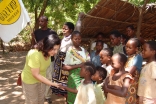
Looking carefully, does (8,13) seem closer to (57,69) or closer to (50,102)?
(57,69)

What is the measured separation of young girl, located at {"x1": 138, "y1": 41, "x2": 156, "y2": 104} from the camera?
256 centimetres

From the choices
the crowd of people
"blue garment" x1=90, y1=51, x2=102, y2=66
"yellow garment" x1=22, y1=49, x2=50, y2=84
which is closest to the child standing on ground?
the crowd of people

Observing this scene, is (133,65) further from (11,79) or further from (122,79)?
(11,79)

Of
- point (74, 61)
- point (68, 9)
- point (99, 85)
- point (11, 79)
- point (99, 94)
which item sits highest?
point (68, 9)

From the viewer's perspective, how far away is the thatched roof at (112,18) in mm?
4281

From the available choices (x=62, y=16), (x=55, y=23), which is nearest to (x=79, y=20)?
(x=62, y=16)

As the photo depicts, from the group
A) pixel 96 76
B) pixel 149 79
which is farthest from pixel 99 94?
pixel 149 79

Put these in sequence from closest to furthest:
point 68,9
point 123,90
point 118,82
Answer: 1. point 123,90
2. point 118,82
3. point 68,9

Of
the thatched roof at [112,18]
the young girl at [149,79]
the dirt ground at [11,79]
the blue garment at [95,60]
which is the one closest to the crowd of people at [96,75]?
the young girl at [149,79]

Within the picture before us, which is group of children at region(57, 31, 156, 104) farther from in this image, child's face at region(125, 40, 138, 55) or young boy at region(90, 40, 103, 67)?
young boy at region(90, 40, 103, 67)

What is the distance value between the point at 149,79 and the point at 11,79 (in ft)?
14.3

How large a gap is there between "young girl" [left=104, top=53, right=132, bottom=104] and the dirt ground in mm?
2033

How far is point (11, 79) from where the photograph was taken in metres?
6.03

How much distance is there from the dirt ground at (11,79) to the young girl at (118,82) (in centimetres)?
203
